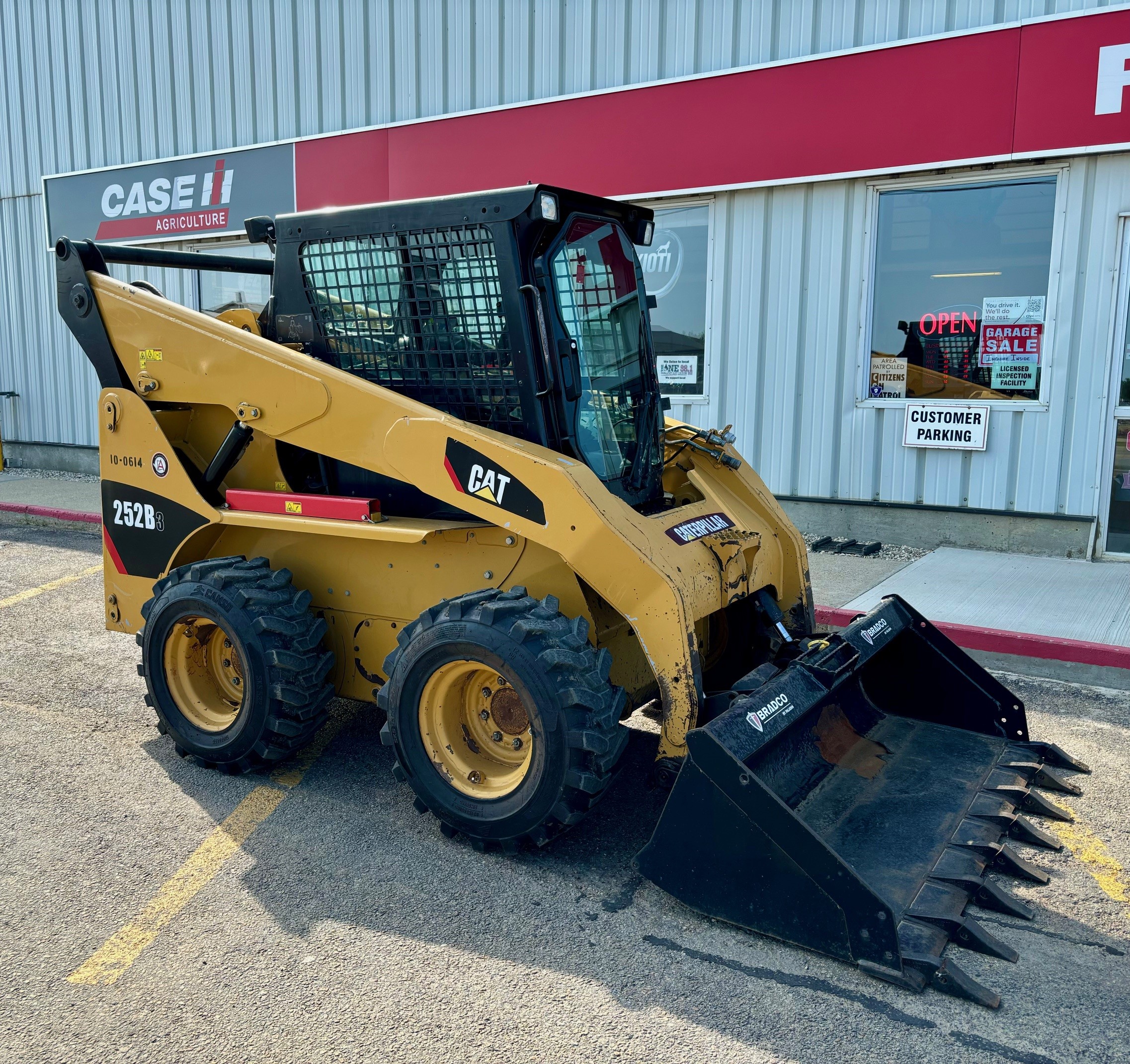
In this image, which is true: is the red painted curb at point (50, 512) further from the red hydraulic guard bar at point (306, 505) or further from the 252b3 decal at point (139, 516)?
the red hydraulic guard bar at point (306, 505)

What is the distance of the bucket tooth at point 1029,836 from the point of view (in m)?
3.69

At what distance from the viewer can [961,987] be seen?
288 cm

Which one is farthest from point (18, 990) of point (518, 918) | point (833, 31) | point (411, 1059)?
point (833, 31)

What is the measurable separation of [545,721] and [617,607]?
0.51 metres

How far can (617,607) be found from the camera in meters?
3.65

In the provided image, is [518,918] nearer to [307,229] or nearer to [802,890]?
[802,890]

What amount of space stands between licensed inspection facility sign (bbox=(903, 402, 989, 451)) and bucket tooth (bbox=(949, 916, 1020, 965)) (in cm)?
599

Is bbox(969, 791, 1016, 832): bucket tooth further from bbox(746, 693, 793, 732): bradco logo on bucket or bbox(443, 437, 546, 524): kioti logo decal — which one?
bbox(443, 437, 546, 524): kioti logo decal

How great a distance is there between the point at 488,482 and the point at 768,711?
136 cm

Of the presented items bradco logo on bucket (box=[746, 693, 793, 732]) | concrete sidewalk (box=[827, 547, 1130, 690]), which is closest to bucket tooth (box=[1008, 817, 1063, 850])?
bradco logo on bucket (box=[746, 693, 793, 732])

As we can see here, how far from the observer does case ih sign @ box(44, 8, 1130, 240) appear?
7.60 meters

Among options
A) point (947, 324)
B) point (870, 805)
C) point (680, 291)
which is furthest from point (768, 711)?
point (680, 291)

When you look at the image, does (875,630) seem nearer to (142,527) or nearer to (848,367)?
(142,527)

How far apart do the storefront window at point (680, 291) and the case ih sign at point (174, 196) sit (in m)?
Answer: 4.87
